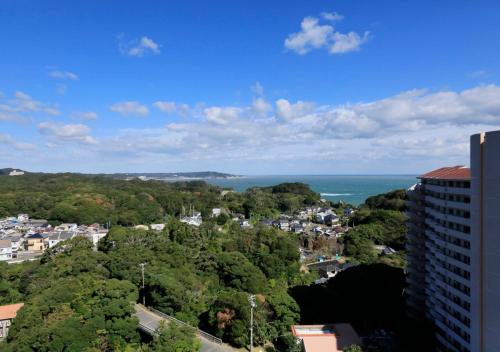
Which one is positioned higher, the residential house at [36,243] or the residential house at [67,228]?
the residential house at [67,228]

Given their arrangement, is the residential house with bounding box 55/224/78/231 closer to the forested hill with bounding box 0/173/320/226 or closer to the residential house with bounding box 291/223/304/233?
the forested hill with bounding box 0/173/320/226

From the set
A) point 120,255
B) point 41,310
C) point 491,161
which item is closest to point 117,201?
point 120,255

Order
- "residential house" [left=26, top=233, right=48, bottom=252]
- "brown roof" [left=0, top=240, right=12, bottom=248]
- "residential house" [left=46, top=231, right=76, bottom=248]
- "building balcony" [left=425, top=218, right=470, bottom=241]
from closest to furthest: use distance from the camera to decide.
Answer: "building balcony" [left=425, top=218, right=470, bottom=241] → "brown roof" [left=0, top=240, right=12, bottom=248] → "residential house" [left=46, top=231, right=76, bottom=248] → "residential house" [left=26, top=233, right=48, bottom=252]

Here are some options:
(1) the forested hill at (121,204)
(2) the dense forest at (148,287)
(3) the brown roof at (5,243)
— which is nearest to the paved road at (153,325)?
(2) the dense forest at (148,287)

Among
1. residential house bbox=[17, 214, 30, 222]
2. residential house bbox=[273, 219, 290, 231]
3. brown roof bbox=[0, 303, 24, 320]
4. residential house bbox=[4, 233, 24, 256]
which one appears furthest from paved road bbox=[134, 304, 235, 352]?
residential house bbox=[17, 214, 30, 222]

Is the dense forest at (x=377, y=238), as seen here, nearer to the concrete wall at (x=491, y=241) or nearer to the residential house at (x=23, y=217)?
the concrete wall at (x=491, y=241)
